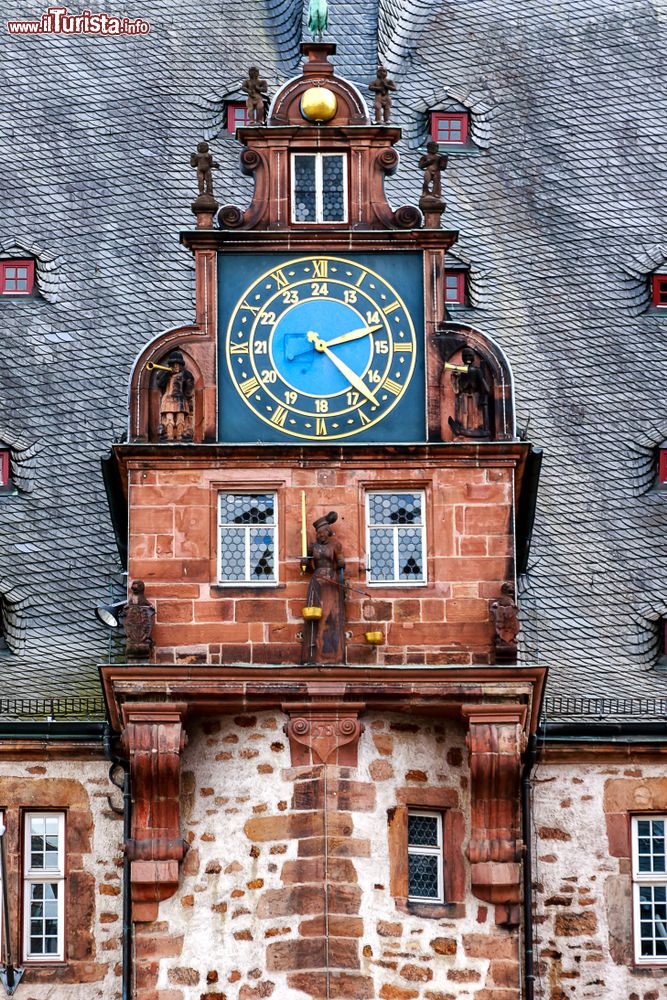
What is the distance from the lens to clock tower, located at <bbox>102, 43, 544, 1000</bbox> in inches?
1412

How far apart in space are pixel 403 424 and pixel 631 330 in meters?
6.82

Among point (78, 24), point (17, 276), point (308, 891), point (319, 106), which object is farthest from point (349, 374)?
point (78, 24)

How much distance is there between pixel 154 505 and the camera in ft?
121

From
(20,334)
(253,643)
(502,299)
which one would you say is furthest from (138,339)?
(253,643)

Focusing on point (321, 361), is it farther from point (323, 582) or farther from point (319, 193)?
point (323, 582)

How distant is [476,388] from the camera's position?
37.3m

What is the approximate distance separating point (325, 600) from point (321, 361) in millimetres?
2507

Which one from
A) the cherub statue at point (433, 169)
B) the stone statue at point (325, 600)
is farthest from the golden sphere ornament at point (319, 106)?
the stone statue at point (325, 600)

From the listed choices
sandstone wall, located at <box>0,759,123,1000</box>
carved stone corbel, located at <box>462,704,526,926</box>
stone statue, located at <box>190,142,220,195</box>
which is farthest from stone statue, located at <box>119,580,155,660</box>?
stone statue, located at <box>190,142,220,195</box>

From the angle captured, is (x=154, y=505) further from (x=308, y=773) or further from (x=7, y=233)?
(x=7, y=233)

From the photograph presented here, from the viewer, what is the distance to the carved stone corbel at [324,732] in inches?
1417

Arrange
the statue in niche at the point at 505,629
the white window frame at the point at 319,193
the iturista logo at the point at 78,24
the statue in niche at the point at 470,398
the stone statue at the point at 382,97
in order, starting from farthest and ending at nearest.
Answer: the iturista logo at the point at 78,24
the stone statue at the point at 382,97
the white window frame at the point at 319,193
the statue in niche at the point at 470,398
the statue in niche at the point at 505,629

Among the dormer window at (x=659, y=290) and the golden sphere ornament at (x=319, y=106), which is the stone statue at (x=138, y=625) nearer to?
the golden sphere ornament at (x=319, y=106)

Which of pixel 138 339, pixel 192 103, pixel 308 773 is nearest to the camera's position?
pixel 308 773
